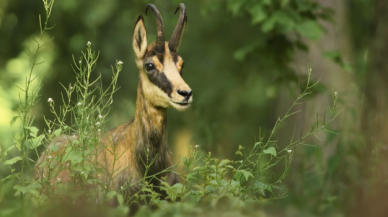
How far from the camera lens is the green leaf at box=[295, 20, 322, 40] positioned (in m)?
9.30

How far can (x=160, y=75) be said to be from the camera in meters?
5.86

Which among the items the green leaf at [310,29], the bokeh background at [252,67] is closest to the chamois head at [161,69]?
the bokeh background at [252,67]

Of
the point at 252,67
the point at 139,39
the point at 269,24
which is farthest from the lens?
the point at 252,67

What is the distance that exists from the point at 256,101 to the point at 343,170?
9332mm

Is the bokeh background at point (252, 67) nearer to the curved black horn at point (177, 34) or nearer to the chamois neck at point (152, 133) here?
the chamois neck at point (152, 133)

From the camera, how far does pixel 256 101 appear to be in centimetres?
1656

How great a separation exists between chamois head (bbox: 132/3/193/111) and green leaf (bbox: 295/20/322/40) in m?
3.72

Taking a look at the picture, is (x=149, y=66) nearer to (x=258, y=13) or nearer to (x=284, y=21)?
(x=258, y=13)

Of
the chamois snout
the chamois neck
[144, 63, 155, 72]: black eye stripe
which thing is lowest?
the chamois neck

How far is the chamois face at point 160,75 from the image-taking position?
5559 millimetres

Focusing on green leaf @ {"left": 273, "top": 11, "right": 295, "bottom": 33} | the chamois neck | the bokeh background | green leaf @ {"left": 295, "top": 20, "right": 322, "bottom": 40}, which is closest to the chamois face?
the chamois neck

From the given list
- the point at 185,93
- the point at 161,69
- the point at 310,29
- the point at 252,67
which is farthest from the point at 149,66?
the point at 252,67

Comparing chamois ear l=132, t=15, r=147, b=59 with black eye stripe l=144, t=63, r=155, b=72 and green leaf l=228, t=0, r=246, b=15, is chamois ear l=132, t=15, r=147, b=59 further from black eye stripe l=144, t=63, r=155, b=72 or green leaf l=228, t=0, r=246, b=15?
green leaf l=228, t=0, r=246, b=15

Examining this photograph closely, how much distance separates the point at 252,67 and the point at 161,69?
926 cm
